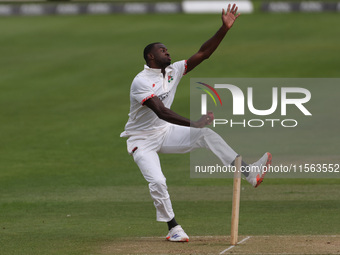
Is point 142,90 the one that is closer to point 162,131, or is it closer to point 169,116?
point 169,116

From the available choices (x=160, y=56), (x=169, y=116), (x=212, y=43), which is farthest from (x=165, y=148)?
(x=212, y=43)

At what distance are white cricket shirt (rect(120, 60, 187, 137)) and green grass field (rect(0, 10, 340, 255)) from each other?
1684mm

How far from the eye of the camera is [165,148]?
11.9m

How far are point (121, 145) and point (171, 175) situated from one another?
4018 millimetres

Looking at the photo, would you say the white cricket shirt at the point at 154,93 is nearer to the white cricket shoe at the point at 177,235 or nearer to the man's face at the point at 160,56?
the man's face at the point at 160,56

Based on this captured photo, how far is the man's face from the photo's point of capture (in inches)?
461

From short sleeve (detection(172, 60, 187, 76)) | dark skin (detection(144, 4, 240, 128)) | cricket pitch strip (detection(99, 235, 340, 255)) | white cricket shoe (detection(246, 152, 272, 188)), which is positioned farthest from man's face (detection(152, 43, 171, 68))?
cricket pitch strip (detection(99, 235, 340, 255))

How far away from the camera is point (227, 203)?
1592cm

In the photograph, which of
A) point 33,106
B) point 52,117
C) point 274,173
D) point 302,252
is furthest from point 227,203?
point 33,106

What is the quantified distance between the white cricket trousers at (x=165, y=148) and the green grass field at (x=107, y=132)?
1.09 meters

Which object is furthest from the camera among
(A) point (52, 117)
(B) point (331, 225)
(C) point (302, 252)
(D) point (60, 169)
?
(A) point (52, 117)

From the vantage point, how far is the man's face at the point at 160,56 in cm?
1170

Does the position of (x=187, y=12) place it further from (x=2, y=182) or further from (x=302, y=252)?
(x=302, y=252)

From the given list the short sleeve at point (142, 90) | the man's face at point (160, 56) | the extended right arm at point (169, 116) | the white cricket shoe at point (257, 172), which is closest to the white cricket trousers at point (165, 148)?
the white cricket shoe at point (257, 172)
